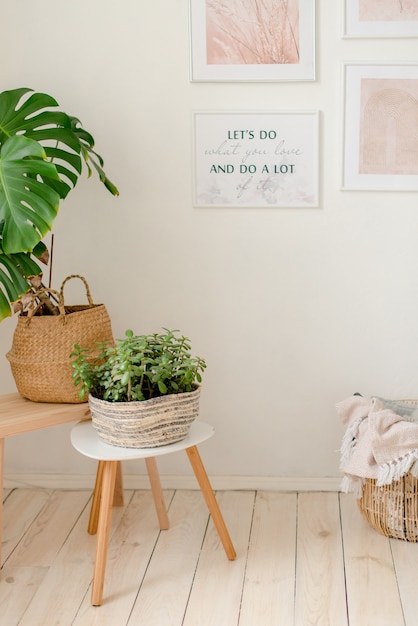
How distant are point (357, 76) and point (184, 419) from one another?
4.11ft

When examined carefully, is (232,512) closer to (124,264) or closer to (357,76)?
(124,264)

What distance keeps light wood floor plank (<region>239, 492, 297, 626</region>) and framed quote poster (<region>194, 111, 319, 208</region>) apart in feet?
3.34

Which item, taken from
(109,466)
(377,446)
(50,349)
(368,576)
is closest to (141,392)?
(109,466)

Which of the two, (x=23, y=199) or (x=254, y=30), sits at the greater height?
(x=254, y=30)

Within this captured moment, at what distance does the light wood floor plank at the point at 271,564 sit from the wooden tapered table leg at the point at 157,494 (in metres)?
0.28

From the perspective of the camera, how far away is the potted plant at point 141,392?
6.67 feet

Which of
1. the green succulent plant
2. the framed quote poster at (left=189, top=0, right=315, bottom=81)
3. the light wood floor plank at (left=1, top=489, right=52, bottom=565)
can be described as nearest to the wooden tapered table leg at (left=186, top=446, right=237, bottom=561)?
the green succulent plant

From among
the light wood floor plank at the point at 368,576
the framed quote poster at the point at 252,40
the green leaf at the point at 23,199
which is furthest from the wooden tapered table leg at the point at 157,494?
the framed quote poster at the point at 252,40

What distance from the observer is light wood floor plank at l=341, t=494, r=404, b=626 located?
197cm

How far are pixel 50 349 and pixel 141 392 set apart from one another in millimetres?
340

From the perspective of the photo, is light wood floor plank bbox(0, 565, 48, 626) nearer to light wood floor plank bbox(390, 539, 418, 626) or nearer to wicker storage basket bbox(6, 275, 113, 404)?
wicker storage basket bbox(6, 275, 113, 404)

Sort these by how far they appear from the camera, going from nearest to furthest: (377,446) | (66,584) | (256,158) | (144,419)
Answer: (144,419), (66,584), (377,446), (256,158)

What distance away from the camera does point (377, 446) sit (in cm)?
226

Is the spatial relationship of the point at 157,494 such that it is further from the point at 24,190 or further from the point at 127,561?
the point at 24,190
